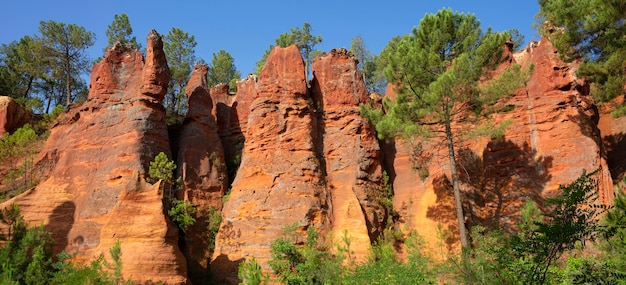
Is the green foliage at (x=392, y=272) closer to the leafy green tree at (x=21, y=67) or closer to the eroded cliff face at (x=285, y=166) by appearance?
the eroded cliff face at (x=285, y=166)

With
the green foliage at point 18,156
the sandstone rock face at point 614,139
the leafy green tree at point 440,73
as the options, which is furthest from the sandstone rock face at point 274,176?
the sandstone rock face at point 614,139

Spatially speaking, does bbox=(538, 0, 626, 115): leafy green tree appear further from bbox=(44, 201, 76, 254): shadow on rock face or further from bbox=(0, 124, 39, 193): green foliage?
bbox=(0, 124, 39, 193): green foliage

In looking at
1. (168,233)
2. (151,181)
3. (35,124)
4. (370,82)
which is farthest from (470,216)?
(35,124)

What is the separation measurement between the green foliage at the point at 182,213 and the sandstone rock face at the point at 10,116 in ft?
48.7

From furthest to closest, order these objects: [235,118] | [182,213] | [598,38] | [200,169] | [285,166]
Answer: [235,118]
[200,169]
[182,213]
[285,166]
[598,38]

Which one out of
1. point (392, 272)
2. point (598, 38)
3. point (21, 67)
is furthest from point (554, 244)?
point (21, 67)

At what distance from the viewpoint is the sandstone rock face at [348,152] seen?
2339 centimetres

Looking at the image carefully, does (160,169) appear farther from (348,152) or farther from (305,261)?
(348,152)

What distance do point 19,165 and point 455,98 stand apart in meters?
26.3

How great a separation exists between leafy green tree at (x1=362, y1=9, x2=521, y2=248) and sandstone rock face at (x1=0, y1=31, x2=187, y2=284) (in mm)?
11375

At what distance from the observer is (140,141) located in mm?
25234

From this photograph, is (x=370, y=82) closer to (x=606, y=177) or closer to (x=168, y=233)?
(x=606, y=177)

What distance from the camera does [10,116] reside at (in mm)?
32281

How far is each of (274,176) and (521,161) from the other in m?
12.8
